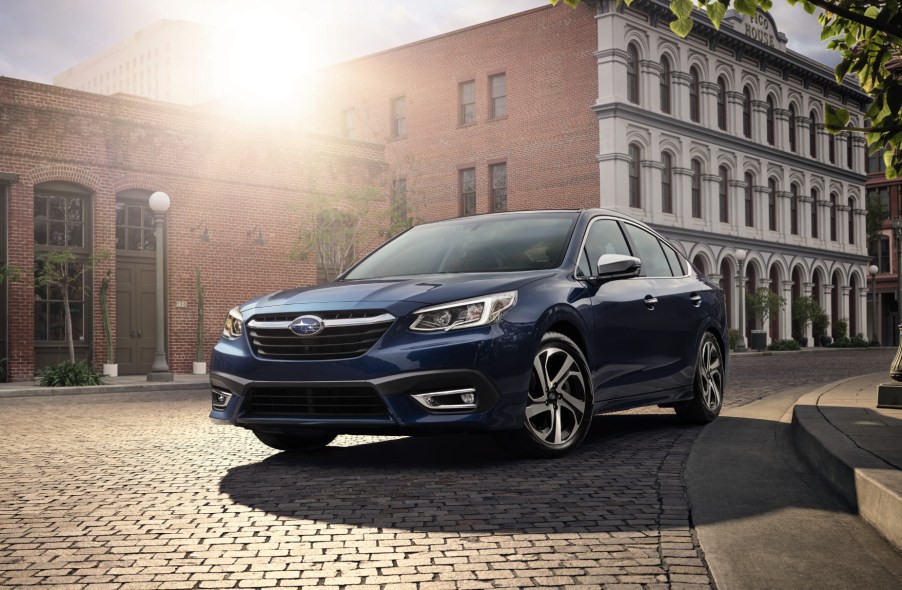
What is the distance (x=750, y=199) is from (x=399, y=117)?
15142 millimetres

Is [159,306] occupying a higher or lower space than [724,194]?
lower

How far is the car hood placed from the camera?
600 centimetres

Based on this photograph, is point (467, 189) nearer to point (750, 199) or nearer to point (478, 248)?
point (750, 199)

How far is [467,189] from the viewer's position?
3978cm

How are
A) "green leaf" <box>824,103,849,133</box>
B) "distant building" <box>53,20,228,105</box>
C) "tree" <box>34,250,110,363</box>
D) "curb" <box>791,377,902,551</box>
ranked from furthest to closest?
"distant building" <box>53,20,228,105</box>
"tree" <box>34,250,110,363</box>
"green leaf" <box>824,103,849,133</box>
"curb" <box>791,377,902,551</box>

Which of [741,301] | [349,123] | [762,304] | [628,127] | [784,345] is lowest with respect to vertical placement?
[784,345]

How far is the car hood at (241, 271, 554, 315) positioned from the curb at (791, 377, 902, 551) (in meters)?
1.99

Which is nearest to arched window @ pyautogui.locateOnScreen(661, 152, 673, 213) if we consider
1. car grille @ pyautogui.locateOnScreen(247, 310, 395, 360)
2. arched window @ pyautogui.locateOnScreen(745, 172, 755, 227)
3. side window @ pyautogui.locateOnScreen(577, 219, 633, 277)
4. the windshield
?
arched window @ pyautogui.locateOnScreen(745, 172, 755, 227)

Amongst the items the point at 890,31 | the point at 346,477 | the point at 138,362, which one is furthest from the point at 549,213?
the point at 138,362

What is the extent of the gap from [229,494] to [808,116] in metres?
46.3

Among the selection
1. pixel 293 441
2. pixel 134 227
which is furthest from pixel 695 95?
A: pixel 293 441

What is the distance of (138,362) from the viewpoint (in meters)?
22.8

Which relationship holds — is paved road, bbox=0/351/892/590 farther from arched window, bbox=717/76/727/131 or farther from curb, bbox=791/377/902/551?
→ arched window, bbox=717/76/727/131

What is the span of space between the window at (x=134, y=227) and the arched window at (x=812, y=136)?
34400 mm
